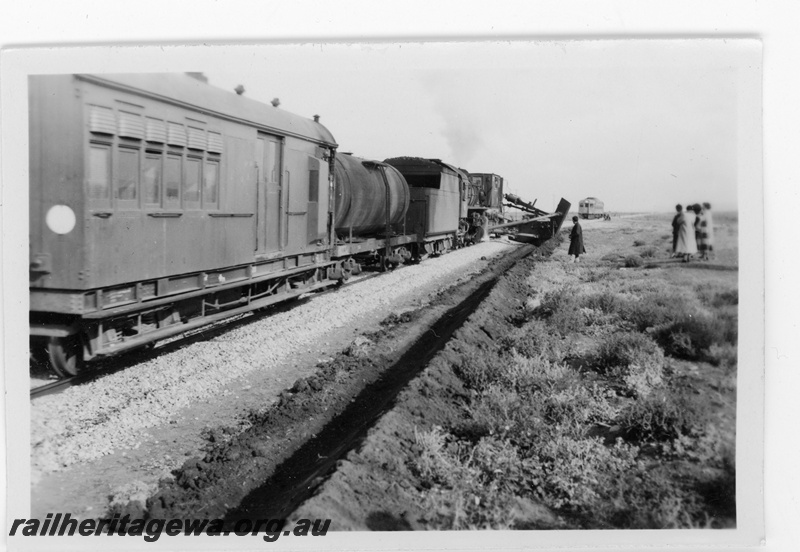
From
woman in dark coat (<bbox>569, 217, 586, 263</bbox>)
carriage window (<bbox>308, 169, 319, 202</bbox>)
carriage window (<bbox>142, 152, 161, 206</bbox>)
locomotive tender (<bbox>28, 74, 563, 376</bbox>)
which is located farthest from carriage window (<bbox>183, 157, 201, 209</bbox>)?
woman in dark coat (<bbox>569, 217, 586, 263</bbox>)

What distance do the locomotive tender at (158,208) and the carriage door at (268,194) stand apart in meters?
0.03

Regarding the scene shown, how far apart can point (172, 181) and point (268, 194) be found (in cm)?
232

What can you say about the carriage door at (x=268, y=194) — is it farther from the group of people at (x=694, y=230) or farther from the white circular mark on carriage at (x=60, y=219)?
the group of people at (x=694, y=230)

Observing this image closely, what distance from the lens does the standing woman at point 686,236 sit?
6.06 m

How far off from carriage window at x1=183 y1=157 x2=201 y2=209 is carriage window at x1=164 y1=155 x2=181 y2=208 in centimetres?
13

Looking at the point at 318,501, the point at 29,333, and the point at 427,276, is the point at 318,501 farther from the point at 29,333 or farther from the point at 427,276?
the point at 427,276

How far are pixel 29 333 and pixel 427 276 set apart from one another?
1287 cm

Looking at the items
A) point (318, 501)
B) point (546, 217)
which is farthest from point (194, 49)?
point (546, 217)

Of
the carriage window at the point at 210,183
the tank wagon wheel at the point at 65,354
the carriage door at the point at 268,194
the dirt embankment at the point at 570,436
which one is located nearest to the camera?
the dirt embankment at the point at 570,436

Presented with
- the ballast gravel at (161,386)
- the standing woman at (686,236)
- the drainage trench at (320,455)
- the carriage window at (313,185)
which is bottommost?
the drainage trench at (320,455)

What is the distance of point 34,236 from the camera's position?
5.63 m

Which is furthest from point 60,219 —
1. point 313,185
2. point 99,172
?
point 313,185

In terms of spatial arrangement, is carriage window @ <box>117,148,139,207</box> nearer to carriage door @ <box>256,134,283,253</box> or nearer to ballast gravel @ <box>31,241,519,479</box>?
ballast gravel @ <box>31,241,519,479</box>

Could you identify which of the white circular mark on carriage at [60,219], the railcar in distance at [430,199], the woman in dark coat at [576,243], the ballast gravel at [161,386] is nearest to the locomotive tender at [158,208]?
the white circular mark on carriage at [60,219]
